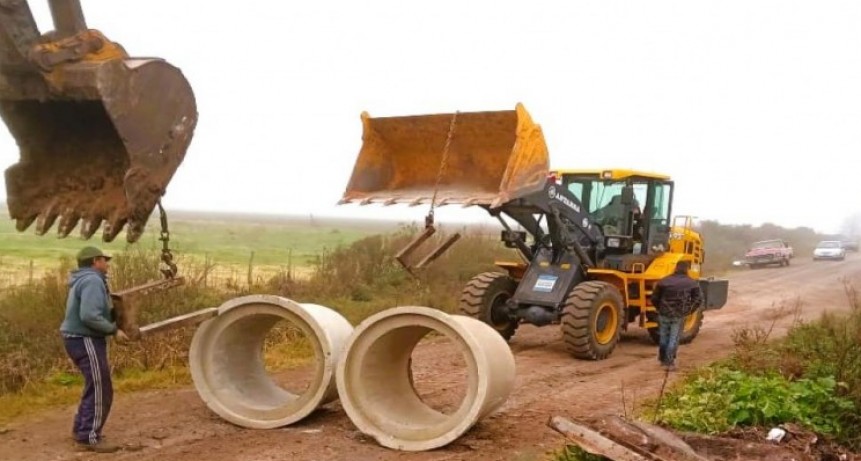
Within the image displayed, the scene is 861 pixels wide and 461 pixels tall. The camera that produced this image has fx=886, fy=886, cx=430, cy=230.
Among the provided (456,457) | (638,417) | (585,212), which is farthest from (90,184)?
(585,212)

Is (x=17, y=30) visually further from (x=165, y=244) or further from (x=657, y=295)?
(x=657, y=295)

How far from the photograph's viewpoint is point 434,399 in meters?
9.15

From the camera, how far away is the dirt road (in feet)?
23.1

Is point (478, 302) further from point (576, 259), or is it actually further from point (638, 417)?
point (638, 417)

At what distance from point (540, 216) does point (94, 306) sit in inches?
253

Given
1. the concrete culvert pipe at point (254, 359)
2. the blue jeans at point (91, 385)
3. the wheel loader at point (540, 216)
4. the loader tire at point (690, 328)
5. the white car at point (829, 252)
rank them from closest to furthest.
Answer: the blue jeans at point (91, 385) → the concrete culvert pipe at point (254, 359) → the wheel loader at point (540, 216) → the loader tire at point (690, 328) → the white car at point (829, 252)

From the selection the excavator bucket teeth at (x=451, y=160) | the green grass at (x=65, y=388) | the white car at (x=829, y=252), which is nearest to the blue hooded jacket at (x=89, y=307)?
the green grass at (x=65, y=388)

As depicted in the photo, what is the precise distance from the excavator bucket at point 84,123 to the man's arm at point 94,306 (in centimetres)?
111

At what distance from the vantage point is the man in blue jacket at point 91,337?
689 centimetres

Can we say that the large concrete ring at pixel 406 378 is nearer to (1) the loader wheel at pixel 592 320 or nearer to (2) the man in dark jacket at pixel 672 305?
(1) the loader wheel at pixel 592 320

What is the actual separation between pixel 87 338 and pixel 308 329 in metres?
1.95

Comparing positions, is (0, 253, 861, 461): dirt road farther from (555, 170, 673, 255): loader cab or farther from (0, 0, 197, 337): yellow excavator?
(0, 0, 197, 337): yellow excavator

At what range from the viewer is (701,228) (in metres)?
57.7

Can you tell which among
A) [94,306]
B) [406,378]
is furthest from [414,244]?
[94,306]
